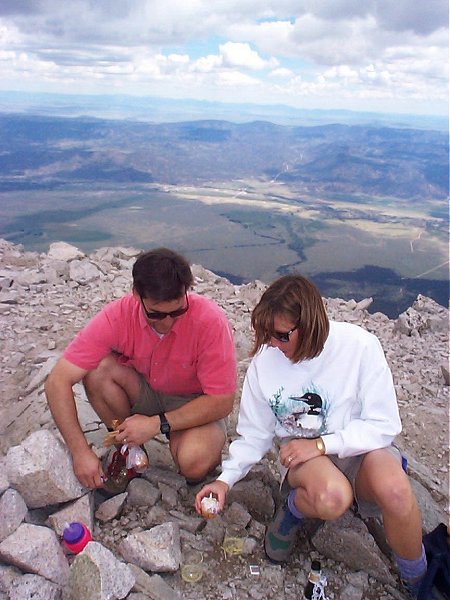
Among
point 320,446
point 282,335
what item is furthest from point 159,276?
point 320,446

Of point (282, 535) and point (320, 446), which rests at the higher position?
point (320, 446)

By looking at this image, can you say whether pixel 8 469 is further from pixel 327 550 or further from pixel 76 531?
pixel 327 550

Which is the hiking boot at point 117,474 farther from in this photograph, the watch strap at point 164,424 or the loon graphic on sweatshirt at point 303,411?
the loon graphic on sweatshirt at point 303,411

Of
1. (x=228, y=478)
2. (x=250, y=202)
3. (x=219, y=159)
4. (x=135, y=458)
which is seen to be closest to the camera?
(x=228, y=478)

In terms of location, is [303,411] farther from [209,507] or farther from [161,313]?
[161,313]

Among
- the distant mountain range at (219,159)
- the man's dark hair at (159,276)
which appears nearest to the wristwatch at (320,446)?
the man's dark hair at (159,276)

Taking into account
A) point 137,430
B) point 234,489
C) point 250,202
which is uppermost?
point 137,430
